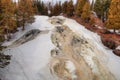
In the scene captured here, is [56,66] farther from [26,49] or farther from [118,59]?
[118,59]

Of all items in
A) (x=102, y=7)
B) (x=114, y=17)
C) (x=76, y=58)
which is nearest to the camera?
(x=76, y=58)

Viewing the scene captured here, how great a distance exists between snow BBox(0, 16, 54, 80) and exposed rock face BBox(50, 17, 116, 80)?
956 millimetres

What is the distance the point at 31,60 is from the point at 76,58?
6.11 metres

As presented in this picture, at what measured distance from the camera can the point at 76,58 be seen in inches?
1233

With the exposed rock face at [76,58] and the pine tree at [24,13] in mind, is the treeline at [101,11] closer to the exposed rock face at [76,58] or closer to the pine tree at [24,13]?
the exposed rock face at [76,58]

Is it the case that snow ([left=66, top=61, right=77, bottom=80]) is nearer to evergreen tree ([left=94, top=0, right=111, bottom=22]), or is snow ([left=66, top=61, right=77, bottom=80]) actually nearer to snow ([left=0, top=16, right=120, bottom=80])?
snow ([left=0, top=16, right=120, bottom=80])

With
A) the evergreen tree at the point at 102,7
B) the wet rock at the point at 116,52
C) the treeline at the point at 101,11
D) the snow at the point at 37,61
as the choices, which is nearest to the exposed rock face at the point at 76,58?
the snow at the point at 37,61

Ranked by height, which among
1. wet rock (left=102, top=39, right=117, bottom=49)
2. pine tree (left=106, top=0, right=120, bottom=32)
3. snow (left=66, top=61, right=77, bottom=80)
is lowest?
snow (left=66, top=61, right=77, bottom=80)

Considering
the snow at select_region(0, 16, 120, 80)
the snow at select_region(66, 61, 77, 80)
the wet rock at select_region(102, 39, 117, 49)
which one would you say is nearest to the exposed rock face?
the snow at select_region(66, 61, 77, 80)

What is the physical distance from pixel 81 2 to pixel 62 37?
27918mm

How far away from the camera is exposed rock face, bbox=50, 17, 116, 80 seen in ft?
92.6

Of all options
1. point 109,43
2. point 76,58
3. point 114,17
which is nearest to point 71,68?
point 76,58

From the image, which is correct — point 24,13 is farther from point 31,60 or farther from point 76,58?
point 76,58

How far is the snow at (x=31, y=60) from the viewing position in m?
26.7
